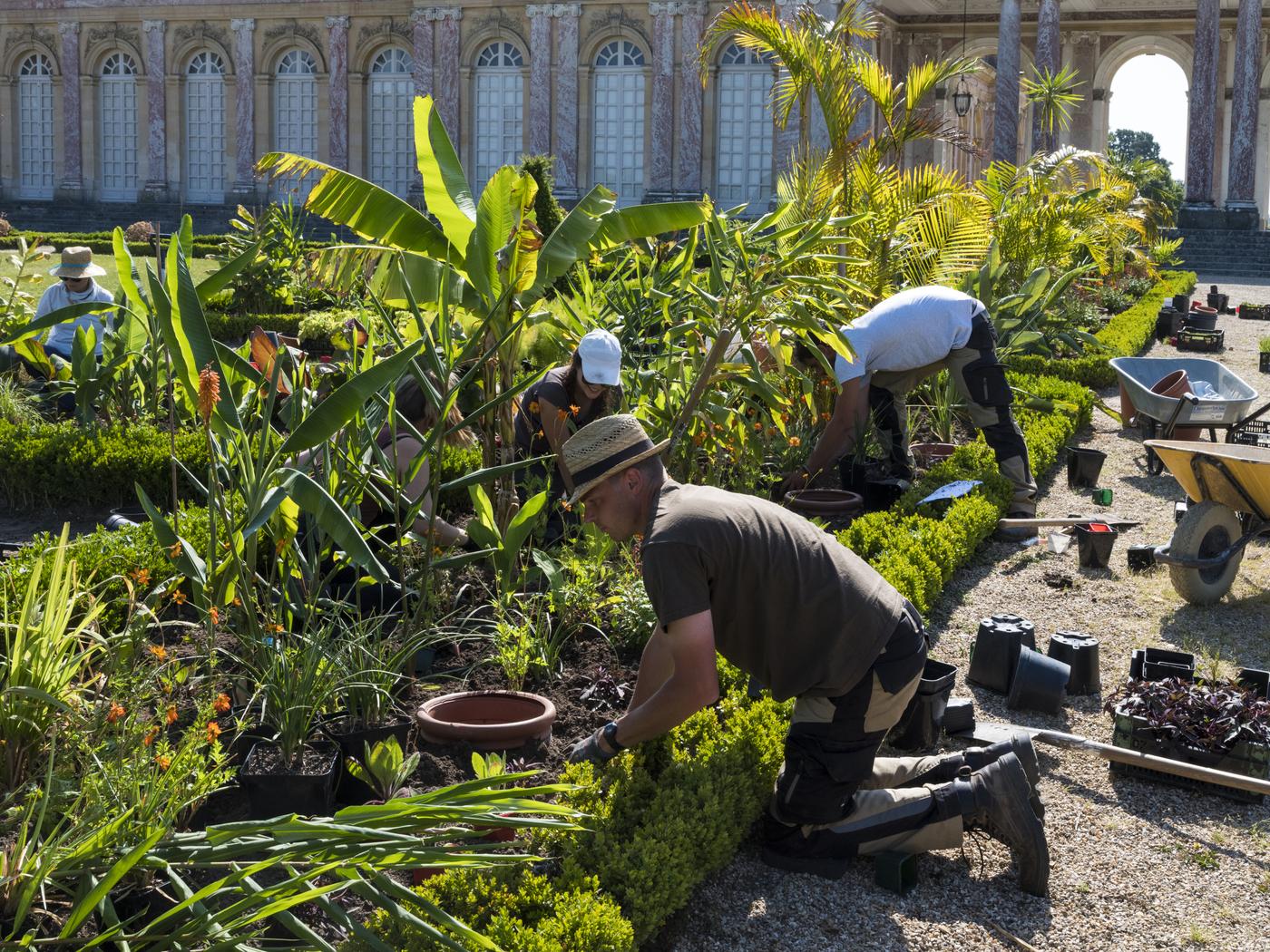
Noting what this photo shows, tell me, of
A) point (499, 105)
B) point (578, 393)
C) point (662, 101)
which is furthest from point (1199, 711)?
point (499, 105)

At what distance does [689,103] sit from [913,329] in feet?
78.5

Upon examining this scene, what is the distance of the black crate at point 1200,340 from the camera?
16.3 meters

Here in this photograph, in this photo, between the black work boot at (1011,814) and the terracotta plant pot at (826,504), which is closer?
the black work boot at (1011,814)

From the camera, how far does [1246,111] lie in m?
29.1

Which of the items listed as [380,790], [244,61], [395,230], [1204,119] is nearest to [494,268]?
[395,230]

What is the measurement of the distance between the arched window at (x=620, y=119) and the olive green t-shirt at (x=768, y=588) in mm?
28162

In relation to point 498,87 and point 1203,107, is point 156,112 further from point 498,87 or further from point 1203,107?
point 1203,107

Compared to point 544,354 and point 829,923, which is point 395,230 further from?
point 544,354

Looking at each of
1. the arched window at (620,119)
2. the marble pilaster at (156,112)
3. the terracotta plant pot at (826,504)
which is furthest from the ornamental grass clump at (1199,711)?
the marble pilaster at (156,112)

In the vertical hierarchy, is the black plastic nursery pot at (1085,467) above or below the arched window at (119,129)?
below

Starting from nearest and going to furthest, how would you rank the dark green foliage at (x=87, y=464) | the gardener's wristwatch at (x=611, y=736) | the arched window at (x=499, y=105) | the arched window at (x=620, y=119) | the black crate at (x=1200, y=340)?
the gardener's wristwatch at (x=611, y=736) → the dark green foliage at (x=87, y=464) → the black crate at (x=1200, y=340) → the arched window at (x=620, y=119) → the arched window at (x=499, y=105)

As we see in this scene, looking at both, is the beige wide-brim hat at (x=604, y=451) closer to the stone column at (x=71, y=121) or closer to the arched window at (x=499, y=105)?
the arched window at (x=499, y=105)

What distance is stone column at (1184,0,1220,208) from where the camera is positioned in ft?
96.3

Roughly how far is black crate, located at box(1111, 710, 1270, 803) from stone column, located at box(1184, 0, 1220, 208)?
2802 centimetres
